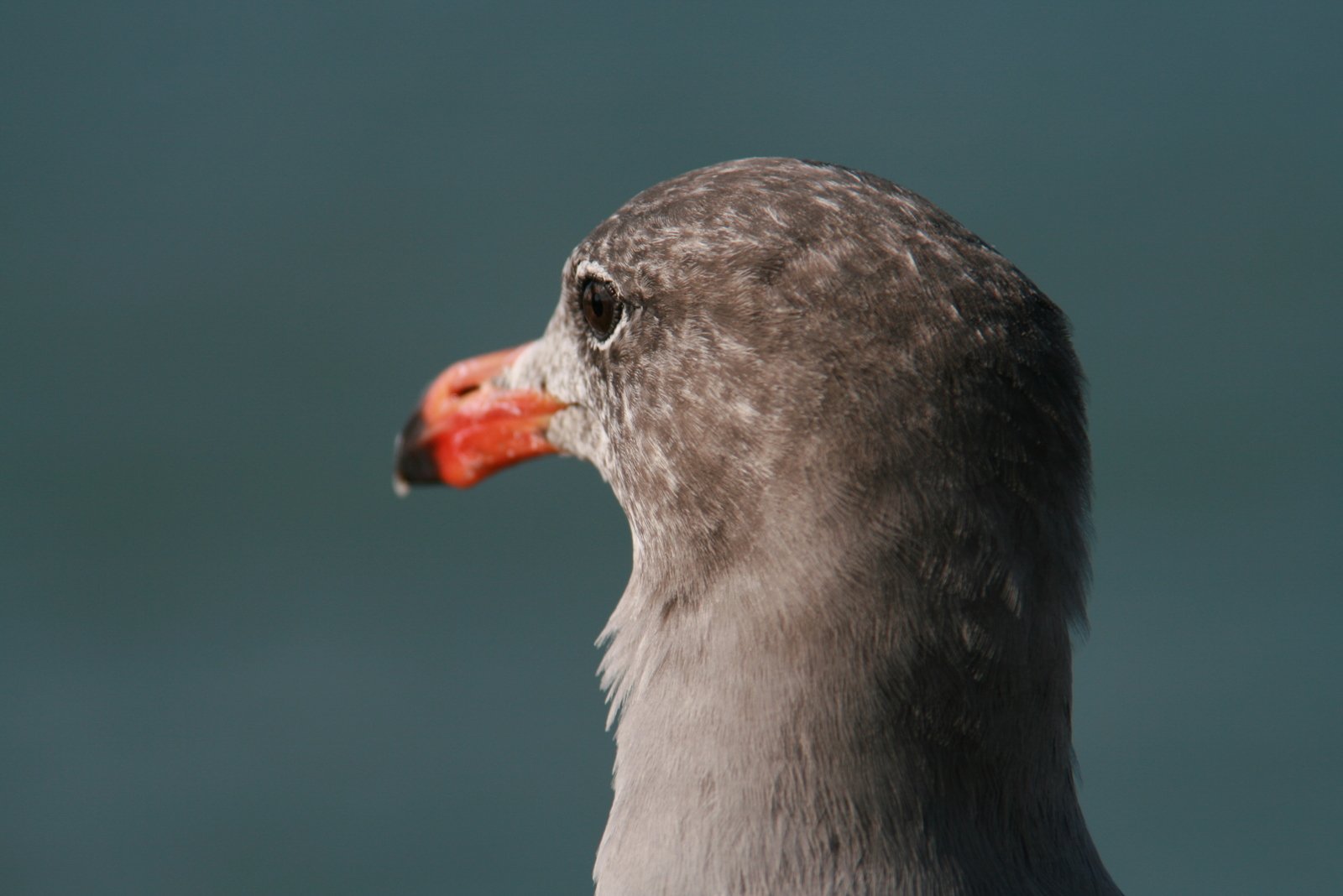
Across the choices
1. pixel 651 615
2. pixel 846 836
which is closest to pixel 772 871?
pixel 846 836

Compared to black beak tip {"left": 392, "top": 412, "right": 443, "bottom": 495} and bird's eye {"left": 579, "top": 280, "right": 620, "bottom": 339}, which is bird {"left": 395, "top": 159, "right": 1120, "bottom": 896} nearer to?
bird's eye {"left": 579, "top": 280, "right": 620, "bottom": 339}

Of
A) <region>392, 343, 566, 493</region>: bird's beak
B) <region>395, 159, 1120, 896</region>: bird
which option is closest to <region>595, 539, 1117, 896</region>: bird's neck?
<region>395, 159, 1120, 896</region>: bird

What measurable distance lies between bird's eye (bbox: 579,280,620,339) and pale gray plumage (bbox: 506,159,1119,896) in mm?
279

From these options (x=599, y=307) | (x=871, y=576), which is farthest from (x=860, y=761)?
(x=599, y=307)

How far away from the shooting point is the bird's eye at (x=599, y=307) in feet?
8.86

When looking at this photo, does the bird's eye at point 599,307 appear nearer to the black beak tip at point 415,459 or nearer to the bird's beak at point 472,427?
the bird's beak at point 472,427

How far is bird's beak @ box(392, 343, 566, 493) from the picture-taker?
121 inches

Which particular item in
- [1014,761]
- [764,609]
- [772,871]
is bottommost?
[772,871]

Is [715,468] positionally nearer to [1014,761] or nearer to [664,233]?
[664,233]

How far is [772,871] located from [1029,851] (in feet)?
1.32

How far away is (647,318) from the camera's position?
260 cm

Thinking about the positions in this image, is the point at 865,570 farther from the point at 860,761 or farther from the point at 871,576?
the point at 860,761

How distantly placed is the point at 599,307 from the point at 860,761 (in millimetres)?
934

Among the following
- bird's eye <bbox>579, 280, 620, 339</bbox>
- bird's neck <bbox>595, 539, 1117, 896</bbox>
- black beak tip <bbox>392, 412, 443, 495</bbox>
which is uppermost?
bird's eye <bbox>579, 280, 620, 339</bbox>
